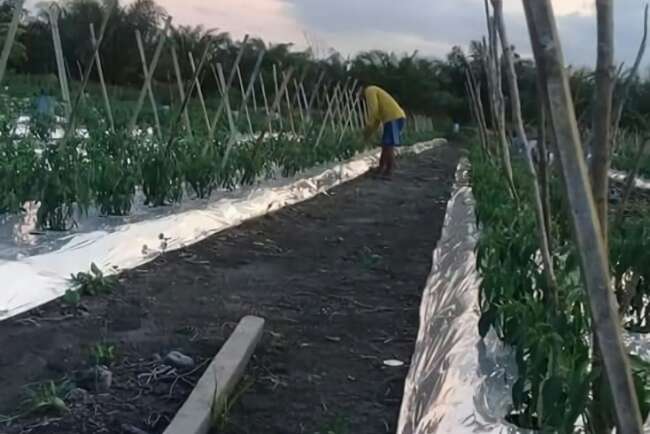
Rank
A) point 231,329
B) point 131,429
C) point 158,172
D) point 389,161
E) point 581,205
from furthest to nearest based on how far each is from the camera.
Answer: point 389,161 → point 158,172 → point 231,329 → point 131,429 → point 581,205

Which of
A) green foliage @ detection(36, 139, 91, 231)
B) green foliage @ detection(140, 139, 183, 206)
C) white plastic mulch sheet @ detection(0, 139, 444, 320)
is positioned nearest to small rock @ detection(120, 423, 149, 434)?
white plastic mulch sheet @ detection(0, 139, 444, 320)

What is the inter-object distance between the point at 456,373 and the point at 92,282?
6.14 feet

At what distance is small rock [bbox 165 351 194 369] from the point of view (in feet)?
10.1

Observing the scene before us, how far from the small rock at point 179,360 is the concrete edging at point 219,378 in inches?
4.2

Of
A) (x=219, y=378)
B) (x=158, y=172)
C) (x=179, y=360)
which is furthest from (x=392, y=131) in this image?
(x=219, y=378)

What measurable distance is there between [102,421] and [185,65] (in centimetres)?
1951

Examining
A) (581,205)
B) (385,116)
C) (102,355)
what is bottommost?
(102,355)

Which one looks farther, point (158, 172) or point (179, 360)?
point (158, 172)

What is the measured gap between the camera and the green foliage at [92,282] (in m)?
3.95

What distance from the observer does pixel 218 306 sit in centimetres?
405

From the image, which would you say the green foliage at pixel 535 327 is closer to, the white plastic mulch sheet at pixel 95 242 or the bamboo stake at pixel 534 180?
the bamboo stake at pixel 534 180

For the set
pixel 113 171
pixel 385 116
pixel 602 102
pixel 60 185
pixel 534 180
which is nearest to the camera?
pixel 602 102

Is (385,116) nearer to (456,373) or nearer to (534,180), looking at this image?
(534,180)

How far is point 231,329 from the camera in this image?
3645 millimetres
